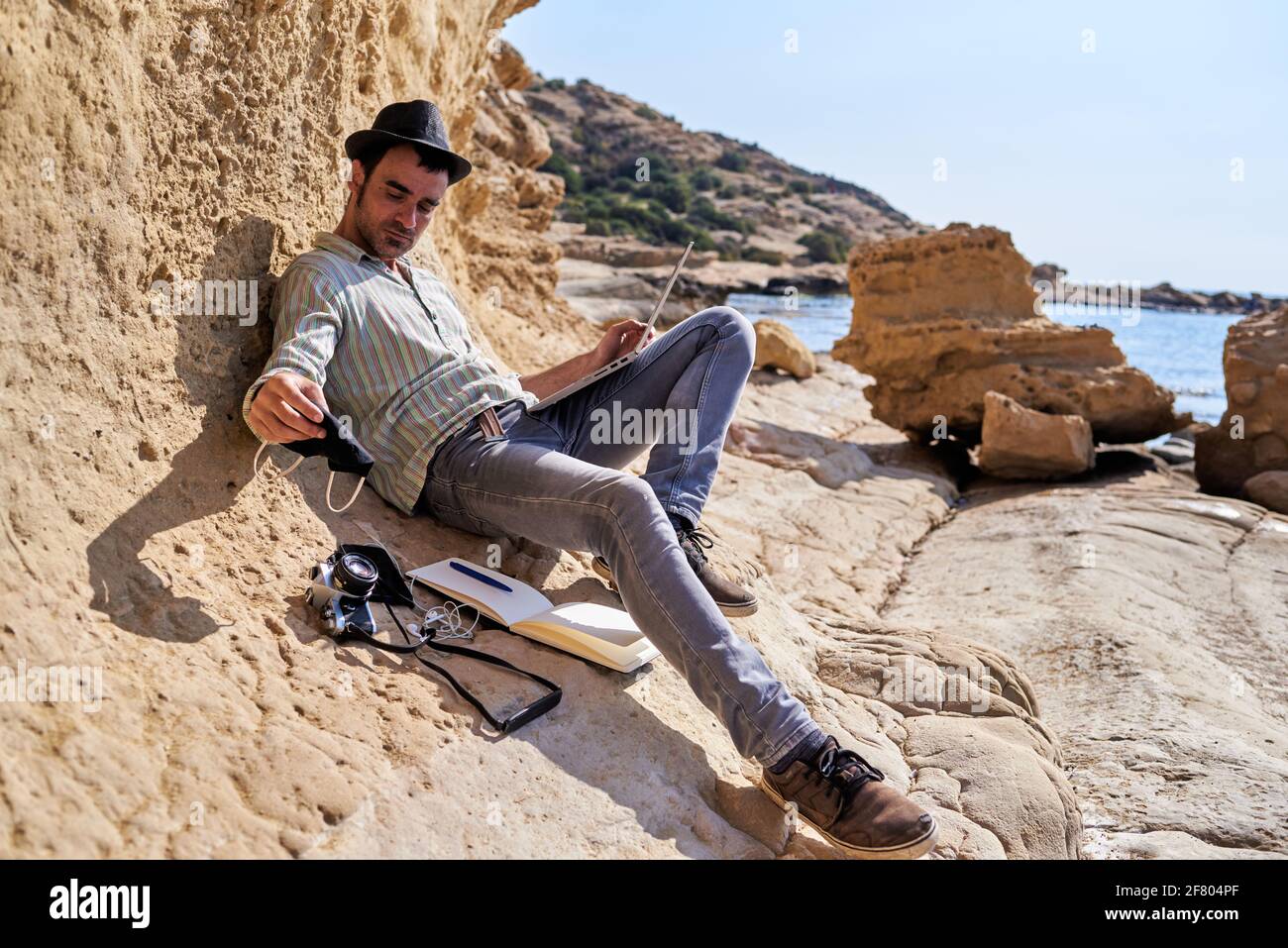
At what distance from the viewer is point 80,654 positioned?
1984mm

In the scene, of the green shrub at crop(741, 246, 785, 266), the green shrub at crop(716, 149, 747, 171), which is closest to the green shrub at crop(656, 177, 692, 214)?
the green shrub at crop(741, 246, 785, 266)

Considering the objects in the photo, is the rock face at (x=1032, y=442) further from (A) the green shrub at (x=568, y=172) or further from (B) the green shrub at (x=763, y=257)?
(A) the green shrub at (x=568, y=172)

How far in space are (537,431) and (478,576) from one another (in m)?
0.57

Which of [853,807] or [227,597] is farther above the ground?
[227,597]

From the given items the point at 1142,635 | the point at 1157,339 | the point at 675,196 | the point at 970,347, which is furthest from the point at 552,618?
the point at 675,196

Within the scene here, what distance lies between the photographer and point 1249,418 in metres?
8.11

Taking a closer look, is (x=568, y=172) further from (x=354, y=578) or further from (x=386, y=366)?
(x=354, y=578)

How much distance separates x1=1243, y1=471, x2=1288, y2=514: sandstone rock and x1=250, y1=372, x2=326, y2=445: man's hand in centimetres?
740

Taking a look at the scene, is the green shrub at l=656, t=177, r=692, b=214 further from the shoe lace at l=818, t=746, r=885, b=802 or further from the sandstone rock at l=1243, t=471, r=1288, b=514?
the shoe lace at l=818, t=746, r=885, b=802

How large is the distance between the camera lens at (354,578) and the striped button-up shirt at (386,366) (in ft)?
1.62

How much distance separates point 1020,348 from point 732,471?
355 centimetres
